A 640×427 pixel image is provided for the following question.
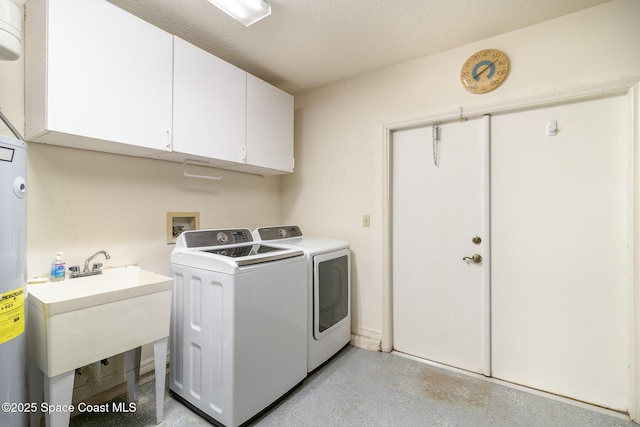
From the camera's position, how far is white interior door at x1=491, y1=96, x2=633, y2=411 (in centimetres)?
168

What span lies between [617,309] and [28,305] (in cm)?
316

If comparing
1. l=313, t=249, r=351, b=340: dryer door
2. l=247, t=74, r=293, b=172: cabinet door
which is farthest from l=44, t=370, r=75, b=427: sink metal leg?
l=247, t=74, r=293, b=172: cabinet door

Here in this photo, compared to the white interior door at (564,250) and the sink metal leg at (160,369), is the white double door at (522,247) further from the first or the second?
the sink metal leg at (160,369)

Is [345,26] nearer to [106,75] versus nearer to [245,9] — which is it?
[245,9]

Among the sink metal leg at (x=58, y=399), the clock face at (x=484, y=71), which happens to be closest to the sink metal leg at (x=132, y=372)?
the sink metal leg at (x=58, y=399)

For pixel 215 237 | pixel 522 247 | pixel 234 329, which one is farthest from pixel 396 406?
pixel 215 237

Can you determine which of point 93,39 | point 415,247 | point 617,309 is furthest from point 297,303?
point 617,309

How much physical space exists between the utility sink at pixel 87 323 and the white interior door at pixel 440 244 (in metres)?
1.79

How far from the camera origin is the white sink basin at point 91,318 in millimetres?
1180

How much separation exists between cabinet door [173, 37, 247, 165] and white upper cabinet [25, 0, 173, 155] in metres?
0.07

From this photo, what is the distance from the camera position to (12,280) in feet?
3.66

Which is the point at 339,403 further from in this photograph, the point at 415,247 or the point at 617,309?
the point at 617,309

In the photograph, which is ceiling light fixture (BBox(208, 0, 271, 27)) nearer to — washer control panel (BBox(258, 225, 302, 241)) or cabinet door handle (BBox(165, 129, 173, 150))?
cabinet door handle (BBox(165, 129, 173, 150))

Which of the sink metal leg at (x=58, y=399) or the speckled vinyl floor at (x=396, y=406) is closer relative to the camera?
the sink metal leg at (x=58, y=399)
